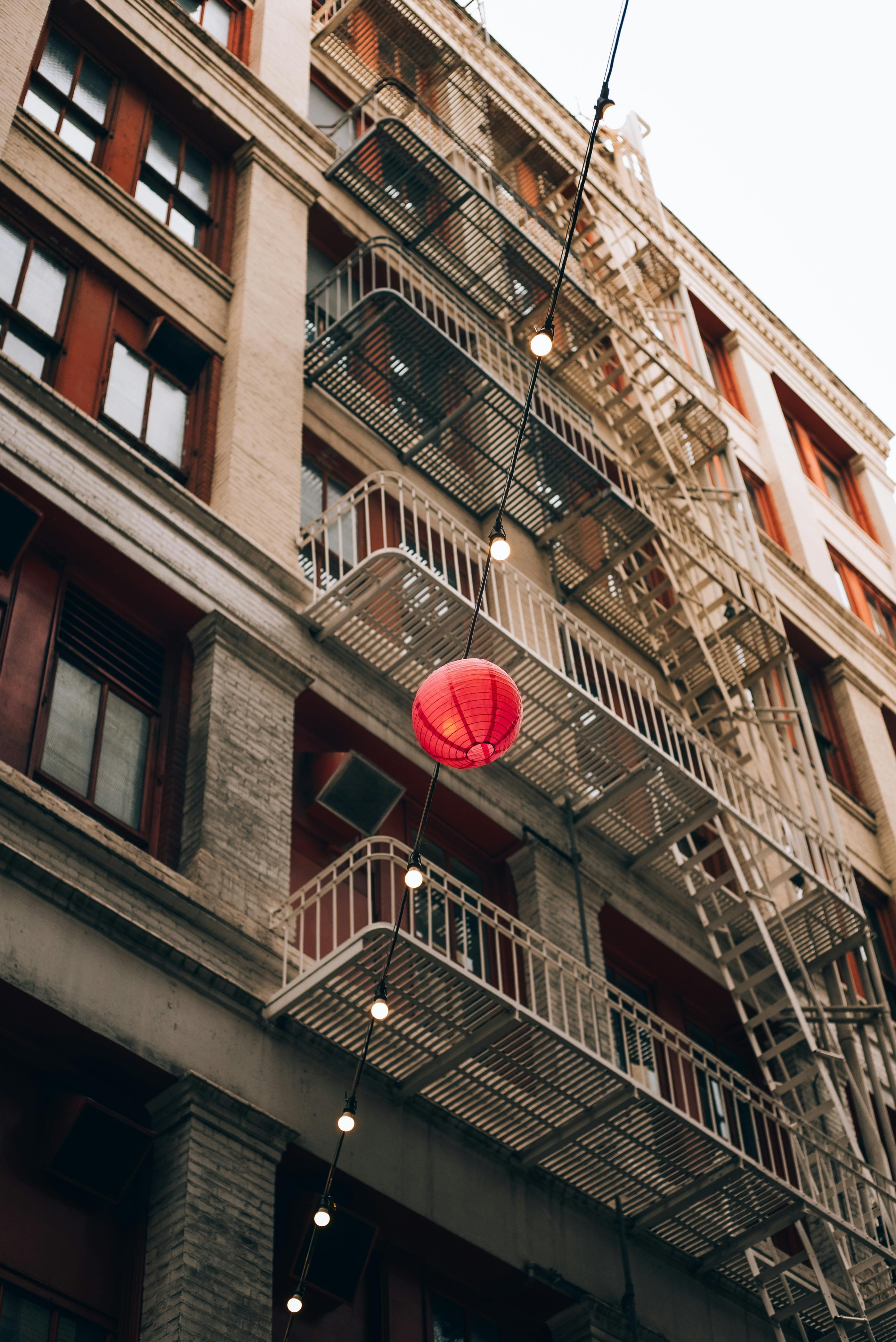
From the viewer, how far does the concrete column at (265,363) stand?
50.1 ft

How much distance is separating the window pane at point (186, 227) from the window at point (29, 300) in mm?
2367

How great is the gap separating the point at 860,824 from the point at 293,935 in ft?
46.0

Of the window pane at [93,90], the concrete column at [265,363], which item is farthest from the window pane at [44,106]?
the concrete column at [265,363]

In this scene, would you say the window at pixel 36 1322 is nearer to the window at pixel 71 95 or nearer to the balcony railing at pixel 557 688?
the balcony railing at pixel 557 688

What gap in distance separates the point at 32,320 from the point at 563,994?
814 centimetres

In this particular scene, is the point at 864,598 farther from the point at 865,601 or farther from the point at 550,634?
the point at 550,634

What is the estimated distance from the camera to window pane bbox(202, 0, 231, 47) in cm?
2083

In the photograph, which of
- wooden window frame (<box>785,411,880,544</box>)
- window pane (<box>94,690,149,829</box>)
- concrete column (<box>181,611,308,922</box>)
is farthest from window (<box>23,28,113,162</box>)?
wooden window frame (<box>785,411,880,544</box>)

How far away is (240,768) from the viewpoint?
1275 centimetres

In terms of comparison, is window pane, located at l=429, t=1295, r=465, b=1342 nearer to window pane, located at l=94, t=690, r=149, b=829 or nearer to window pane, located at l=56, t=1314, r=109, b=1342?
window pane, located at l=56, t=1314, r=109, b=1342

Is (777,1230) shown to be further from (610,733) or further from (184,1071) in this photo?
(184,1071)

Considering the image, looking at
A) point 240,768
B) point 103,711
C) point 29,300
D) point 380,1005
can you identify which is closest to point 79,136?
point 29,300

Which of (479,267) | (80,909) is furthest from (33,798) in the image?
(479,267)

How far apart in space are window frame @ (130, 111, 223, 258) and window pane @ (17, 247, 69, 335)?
1857mm
